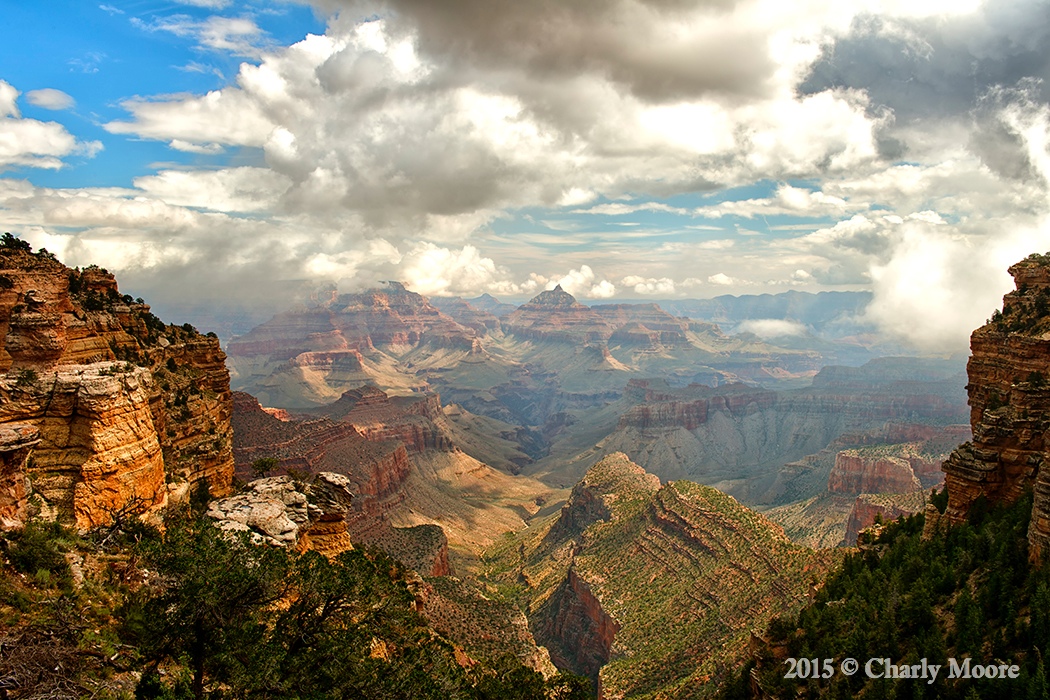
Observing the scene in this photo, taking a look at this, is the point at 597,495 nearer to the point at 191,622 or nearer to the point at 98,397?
the point at 98,397

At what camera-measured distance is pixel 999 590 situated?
23.2 metres

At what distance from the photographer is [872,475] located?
141 meters

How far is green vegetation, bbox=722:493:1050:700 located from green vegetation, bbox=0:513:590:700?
1726 cm

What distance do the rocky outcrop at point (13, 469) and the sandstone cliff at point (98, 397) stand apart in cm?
334

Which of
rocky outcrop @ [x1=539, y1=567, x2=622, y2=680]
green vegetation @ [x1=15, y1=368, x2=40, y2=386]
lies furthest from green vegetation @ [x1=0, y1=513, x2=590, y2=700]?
rocky outcrop @ [x1=539, y1=567, x2=622, y2=680]

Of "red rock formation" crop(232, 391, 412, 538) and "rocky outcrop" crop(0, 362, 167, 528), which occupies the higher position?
"rocky outcrop" crop(0, 362, 167, 528)

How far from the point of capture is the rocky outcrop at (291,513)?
28.5 metres

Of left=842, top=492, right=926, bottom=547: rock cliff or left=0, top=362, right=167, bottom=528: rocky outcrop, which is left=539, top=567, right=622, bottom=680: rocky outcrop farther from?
left=0, top=362, right=167, bottom=528: rocky outcrop

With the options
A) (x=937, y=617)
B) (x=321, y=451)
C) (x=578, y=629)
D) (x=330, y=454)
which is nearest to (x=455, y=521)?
(x=330, y=454)

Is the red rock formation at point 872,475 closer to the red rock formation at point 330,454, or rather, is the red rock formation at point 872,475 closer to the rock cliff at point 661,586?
the rock cliff at point 661,586

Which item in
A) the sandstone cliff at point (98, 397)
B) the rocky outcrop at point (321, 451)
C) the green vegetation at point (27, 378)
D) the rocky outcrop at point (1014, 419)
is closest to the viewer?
the sandstone cliff at point (98, 397)

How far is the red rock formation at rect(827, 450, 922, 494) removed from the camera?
139 metres

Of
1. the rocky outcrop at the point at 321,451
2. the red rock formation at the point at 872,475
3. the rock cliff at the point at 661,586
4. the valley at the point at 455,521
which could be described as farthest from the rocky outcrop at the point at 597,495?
the red rock formation at the point at 872,475

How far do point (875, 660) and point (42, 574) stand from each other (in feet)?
101
